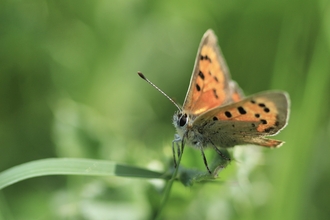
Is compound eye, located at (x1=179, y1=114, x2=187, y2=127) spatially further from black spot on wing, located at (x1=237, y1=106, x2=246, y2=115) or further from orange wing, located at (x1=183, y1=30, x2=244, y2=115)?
black spot on wing, located at (x1=237, y1=106, x2=246, y2=115)

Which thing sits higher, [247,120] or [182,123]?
[247,120]

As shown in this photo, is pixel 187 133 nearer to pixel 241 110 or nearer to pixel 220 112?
pixel 220 112

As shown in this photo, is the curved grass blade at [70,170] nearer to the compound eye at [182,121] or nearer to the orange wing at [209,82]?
the compound eye at [182,121]

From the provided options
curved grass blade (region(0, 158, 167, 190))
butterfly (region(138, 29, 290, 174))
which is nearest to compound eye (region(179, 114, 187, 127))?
butterfly (region(138, 29, 290, 174))

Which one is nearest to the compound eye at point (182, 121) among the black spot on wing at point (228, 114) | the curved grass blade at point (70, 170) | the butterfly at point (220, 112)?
the butterfly at point (220, 112)

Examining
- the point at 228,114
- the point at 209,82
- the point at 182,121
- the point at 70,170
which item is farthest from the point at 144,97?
the point at 70,170
